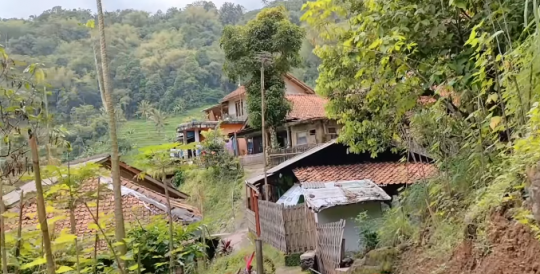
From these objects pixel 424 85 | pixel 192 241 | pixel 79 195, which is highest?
pixel 424 85

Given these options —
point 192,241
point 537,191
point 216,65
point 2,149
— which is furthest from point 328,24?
point 216,65

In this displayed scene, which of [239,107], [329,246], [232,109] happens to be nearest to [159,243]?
[329,246]

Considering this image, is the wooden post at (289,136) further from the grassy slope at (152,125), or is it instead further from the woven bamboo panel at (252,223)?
the grassy slope at (152,125)

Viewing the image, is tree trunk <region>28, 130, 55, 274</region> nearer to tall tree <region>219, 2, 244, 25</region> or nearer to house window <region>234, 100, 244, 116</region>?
house window <region>234, 100, 244, 116</region>

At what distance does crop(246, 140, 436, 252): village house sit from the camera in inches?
437

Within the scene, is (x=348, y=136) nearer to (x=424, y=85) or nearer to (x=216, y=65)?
(x=424, y=85)

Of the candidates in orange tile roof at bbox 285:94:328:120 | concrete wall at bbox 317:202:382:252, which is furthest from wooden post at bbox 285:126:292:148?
concrete wall at bbox 317:202:382:252

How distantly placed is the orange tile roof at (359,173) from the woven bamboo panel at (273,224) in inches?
60.0

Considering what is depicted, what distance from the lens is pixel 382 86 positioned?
607 centimetres

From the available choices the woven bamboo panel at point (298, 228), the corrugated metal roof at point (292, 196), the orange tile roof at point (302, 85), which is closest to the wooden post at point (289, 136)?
the orange tile roof at point (302, 85)

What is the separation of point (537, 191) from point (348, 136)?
239 inches

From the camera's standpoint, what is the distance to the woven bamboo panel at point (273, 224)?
37.3ft

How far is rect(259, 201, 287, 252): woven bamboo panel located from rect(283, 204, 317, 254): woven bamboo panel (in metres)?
0.14

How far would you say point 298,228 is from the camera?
1115cm
